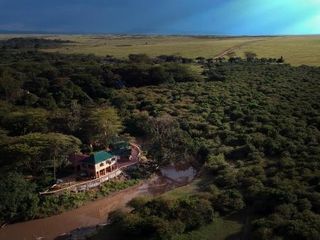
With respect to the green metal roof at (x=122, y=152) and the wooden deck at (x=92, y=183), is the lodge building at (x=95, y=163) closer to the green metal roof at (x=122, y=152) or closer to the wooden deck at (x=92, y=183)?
the wooden deck at (x=92, y=183)

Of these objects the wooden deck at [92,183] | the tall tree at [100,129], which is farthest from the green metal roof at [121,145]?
the wooden deck at [92,183]

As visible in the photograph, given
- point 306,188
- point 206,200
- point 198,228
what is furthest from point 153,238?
point 306,188

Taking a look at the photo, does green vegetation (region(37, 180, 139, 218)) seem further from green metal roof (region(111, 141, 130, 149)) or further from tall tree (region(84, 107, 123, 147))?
tall tree (region(84, 107, 123, 147))

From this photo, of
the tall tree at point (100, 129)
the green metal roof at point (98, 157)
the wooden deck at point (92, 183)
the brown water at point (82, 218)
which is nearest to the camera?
the brown water at point (82, 218)

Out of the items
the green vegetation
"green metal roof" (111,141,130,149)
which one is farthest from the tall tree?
the green vegetation

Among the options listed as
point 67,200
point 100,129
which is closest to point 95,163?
point 67,200

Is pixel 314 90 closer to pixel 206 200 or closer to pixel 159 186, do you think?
pixel 159 186
